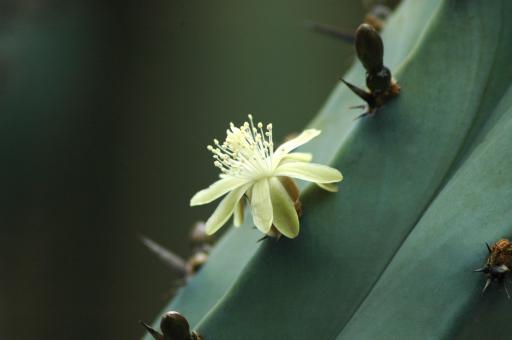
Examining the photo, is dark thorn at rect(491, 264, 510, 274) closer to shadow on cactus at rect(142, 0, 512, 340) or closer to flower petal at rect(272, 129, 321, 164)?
shadow on cactus at rect(142, 0, 512, 340)

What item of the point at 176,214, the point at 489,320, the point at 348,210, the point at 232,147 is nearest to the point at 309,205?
the point at 348,210

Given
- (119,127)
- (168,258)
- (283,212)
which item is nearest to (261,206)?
(283,212)

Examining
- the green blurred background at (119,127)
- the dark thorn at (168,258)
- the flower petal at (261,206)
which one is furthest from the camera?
the green blurred background at (119,127)

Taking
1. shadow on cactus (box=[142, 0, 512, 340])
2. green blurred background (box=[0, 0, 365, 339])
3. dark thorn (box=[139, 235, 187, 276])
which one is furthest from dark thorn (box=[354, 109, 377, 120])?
green blurred background (box=[0, 0, 365, 339])

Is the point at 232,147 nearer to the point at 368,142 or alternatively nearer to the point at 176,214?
the point at 368,142

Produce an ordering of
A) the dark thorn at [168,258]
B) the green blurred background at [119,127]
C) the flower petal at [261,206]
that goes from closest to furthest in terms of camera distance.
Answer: the flower petal at [261,206], the dark thorn at [168,258], the green blurred background at [119,127]

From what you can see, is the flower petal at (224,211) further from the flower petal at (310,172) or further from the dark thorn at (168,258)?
the dark thorn at (168,258)

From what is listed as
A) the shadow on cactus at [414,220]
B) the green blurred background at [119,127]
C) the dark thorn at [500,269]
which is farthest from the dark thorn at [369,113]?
the green blurred background at [119,127]
